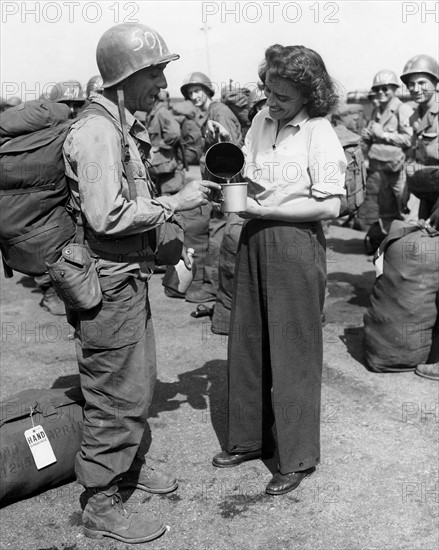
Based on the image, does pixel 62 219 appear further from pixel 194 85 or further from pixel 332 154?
pixel 194 85

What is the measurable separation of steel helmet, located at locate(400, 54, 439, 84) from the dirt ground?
10.2 feet

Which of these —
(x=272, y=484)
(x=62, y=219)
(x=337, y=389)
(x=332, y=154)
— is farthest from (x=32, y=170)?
(x=337, y=389)

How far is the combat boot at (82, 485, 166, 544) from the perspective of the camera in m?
3.01

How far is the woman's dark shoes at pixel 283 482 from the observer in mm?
3332

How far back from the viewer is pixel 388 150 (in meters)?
8.45

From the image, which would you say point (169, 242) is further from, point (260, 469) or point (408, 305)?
point (408, 305)

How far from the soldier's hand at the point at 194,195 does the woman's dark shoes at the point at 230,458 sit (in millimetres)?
1369

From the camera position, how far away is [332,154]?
3072 millimetres

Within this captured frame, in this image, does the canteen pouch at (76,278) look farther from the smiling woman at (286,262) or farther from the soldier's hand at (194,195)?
the smiling woman at (286,262)

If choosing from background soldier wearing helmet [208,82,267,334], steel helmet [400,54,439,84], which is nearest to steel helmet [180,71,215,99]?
steel helmet [400,54,439,84]

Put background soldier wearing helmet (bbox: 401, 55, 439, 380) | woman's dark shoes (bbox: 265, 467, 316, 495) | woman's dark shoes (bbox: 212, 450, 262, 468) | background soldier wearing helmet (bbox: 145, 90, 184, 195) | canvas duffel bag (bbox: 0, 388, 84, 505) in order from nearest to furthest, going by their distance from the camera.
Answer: canvas duffel bag (bbox: 0, 388, 84, 505) < woman's dark shoes (bbox: 265, 467, 316, 495) < woman's dark shoes (bbox: 212, 450, 262, 468) < background soldier wearing helmet (bbox: 401, 55, 439, 380) < background soldier wearing helmet (bbox: 145, 90, 184, 195)

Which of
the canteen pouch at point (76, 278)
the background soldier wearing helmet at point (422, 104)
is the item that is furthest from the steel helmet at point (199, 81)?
the canteen pouch at point (76, 278)

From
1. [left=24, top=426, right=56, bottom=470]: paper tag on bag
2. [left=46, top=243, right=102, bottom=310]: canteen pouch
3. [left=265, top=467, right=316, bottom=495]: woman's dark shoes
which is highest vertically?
[left=46, top=243, right=102, bottom=310]: canteen pouch

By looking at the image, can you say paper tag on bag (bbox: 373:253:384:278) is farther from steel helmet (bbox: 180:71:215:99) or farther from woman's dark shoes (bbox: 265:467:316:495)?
steel helmet (bbox: 180:71:215:99)
